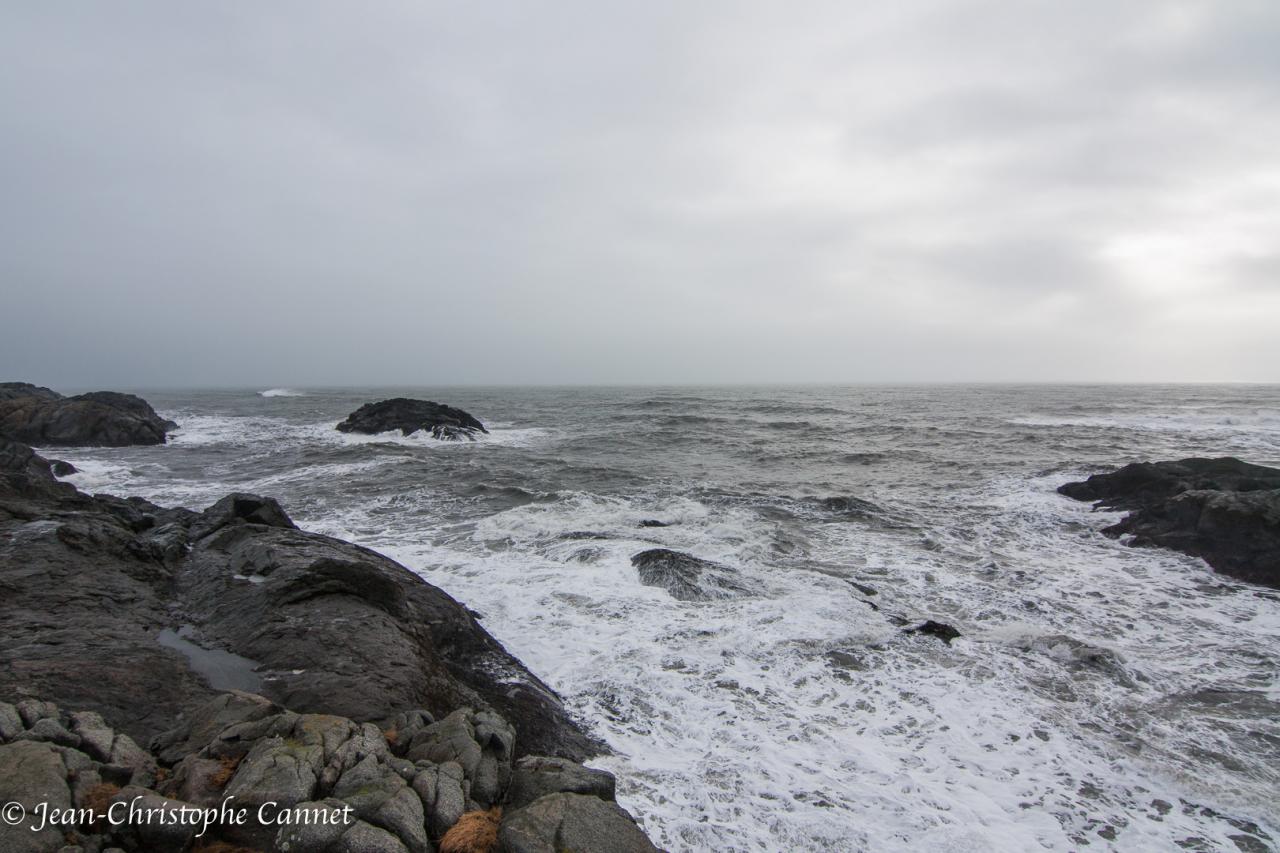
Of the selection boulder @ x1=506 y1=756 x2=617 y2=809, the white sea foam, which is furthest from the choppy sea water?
boulder @ x1=506 y1=756 x2=617 y2=809

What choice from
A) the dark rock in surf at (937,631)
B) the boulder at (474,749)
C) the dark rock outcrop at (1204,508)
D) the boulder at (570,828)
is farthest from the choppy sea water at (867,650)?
the boulder at (474,749)

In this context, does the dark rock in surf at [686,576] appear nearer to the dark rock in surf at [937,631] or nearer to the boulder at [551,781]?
the dark rock in surf at [937,631]

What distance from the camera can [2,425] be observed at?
31281 mm

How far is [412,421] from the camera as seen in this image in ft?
123

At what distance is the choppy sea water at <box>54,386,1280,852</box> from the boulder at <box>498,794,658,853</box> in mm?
1175

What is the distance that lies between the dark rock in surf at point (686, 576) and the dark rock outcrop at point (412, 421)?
26364 mm

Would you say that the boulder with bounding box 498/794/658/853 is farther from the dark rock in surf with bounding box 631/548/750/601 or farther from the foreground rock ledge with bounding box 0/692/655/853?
the dark rock in surf with bounding box 631/548/750/601

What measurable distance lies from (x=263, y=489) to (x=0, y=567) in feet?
43.9

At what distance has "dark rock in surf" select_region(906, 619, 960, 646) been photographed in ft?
29.1

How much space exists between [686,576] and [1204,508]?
13.3 metres

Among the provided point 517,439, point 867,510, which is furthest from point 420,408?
point 867,510

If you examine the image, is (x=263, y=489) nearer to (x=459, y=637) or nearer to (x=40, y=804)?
(x=459, y=637)

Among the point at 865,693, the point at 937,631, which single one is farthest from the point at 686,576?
the point at 937,631

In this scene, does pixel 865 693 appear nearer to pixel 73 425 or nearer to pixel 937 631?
pixel 937 631
